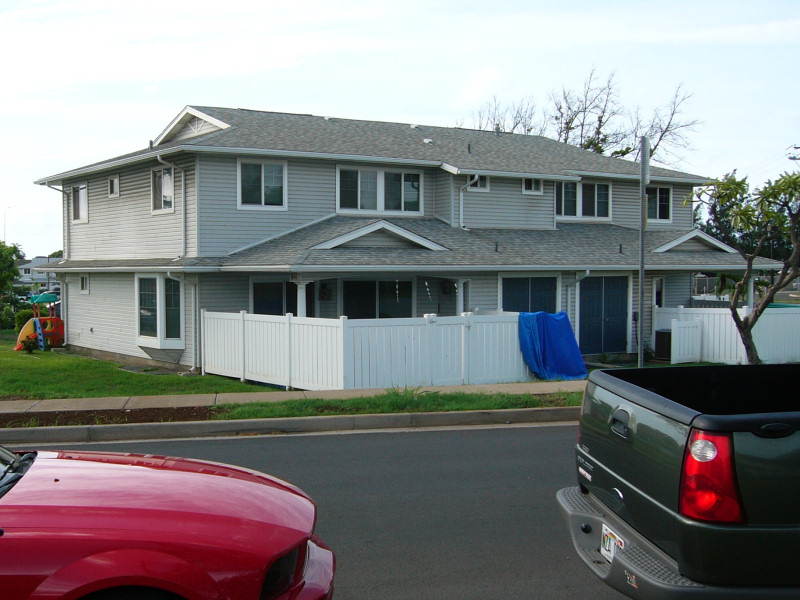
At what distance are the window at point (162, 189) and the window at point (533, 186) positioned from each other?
10.1 metres

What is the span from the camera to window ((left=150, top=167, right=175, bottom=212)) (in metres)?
19.9

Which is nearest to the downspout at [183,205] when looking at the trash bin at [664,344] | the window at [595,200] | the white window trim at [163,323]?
the white window trim at [163,323]

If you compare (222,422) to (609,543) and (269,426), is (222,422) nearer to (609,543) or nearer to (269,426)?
(269,426)

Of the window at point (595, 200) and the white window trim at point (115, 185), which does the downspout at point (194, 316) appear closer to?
the white window trim at point (115, 185)

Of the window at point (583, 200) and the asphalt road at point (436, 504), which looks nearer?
the asphalt road at point (436, 504)

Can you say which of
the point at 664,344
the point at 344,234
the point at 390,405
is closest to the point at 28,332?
the point at 344,234

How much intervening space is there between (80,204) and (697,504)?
920 inches

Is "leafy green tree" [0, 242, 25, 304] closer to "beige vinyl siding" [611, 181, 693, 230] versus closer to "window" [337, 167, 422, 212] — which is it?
"window" [337, 167, 422, 212]

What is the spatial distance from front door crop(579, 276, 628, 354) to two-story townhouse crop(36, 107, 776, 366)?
→ 41 millimetres

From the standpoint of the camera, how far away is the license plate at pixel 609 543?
4395 millimetres

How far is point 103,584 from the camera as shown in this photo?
10.6 ft

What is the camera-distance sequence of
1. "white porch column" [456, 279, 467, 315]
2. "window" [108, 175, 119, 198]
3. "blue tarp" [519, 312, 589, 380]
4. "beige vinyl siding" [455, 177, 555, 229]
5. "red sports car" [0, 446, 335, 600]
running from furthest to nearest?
"beige vinyl siding" [455, 177, 555, 229]
"window" [108, 175, 119, 198]
"white porch column" [456, 279, 467, 315]
"blue tarp" [519, 312, 589, 380]
"red sports car" [0, 446, 335, 600]

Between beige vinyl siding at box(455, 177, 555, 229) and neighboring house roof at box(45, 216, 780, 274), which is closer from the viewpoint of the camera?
neighboring house roof at box(45, 216, 780, 274)

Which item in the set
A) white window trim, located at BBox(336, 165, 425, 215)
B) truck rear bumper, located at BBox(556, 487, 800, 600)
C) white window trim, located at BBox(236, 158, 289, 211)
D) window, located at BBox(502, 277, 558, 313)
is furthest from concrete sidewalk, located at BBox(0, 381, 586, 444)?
white window trim, located at BBox(336, 165, 425, 215)
